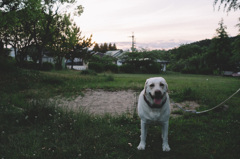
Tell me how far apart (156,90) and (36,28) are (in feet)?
91.2

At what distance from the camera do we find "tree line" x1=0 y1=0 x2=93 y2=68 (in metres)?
14.1

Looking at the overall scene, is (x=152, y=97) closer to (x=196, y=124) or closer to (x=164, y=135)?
(x=164, y=135)

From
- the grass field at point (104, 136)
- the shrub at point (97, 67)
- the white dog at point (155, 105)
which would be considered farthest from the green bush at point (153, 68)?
the white dog at point (155, 105)

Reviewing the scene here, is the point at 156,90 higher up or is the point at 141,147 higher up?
the point at 156,90

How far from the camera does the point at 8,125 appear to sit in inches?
166

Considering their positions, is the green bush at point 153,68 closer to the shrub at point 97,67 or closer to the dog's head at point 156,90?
the shrub at point 97,67

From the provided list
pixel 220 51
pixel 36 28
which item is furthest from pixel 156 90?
pixel 220 51

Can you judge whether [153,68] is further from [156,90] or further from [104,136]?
[156,90]

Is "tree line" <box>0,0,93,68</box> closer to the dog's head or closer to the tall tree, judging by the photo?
the dog's head

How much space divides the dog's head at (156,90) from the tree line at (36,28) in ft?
42.6

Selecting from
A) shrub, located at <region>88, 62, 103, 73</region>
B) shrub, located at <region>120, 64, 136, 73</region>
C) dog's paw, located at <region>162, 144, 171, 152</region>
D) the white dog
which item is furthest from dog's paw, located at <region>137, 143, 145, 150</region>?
shrub, located at <region>120, 64, 136, 73</region>

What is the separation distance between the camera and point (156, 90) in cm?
288

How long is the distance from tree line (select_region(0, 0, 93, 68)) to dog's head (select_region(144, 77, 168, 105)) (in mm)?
A: 12975

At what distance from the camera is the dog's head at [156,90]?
289 cm
